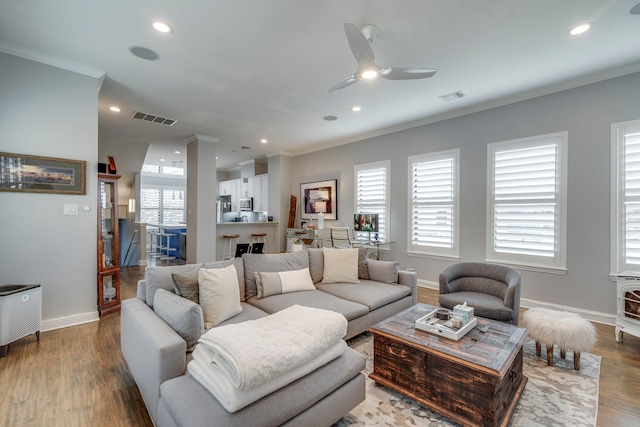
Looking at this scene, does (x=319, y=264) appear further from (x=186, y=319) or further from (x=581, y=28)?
(x=581, y=28)

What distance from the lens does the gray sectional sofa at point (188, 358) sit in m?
1.26

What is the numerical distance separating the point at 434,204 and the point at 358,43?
3348 millimetres

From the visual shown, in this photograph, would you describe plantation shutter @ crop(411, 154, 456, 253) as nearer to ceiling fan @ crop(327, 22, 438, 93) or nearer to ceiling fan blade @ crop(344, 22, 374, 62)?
ceiling fan @ crop(327, 22, 438, 93)

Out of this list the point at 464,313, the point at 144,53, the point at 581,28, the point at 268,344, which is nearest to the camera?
the point at 268,344

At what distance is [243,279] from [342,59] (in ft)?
8.32

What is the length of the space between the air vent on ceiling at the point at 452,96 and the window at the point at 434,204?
892mm

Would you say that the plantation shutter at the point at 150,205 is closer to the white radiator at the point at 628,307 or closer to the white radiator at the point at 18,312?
the white radiator at the point at 18,312

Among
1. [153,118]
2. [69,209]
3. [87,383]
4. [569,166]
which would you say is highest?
[153,118]

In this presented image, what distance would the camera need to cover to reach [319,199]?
681 centimetres

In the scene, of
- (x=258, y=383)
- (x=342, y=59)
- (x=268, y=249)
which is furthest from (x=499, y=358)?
(x=268, y=249)

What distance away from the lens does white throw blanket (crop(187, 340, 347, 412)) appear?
120 cm

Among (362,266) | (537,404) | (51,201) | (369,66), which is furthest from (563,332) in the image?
(51,201)

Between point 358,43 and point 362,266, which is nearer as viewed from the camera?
point 358,43

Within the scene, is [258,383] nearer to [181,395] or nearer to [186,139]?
[181,395]
